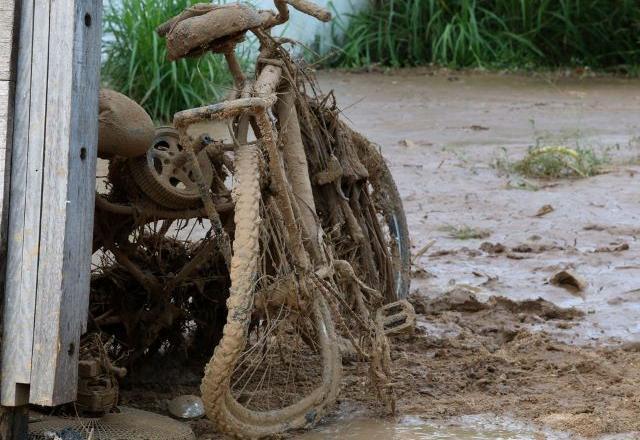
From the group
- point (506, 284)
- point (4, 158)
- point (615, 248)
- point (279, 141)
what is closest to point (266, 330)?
point (279, 141)

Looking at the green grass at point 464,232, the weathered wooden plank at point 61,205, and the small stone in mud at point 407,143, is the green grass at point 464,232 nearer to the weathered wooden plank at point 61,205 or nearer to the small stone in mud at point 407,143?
the small stone in mud at point 407,143

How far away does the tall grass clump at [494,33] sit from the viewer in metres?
12.8

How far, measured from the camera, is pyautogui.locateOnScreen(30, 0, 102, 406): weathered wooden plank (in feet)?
11.1

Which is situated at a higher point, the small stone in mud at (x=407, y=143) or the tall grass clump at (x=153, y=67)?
the tall grass clump at (x=153, y=67)

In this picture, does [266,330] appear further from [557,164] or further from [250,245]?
[557,164]

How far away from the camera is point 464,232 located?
6.73 meters

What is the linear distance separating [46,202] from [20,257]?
17 centimetres

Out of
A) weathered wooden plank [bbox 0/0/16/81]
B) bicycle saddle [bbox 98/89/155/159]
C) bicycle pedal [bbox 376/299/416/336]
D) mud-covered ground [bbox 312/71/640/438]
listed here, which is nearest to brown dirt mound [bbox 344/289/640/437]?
mud-covered ground [bbox 312/71/640/438]

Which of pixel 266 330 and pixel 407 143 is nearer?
pixel 266 330

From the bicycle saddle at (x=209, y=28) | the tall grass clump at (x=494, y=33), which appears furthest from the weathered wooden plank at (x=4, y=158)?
the tall grass clump at (x=494, y=33)

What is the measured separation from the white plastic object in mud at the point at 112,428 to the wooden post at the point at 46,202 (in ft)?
0.49

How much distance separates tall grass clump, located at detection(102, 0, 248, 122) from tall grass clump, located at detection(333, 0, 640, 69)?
3445 millimetres

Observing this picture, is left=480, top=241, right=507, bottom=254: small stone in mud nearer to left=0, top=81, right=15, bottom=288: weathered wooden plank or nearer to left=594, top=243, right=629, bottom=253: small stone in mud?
left=594, top=243, right=629, bottom=253: small stone in mud

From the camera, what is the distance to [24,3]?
3441mm
